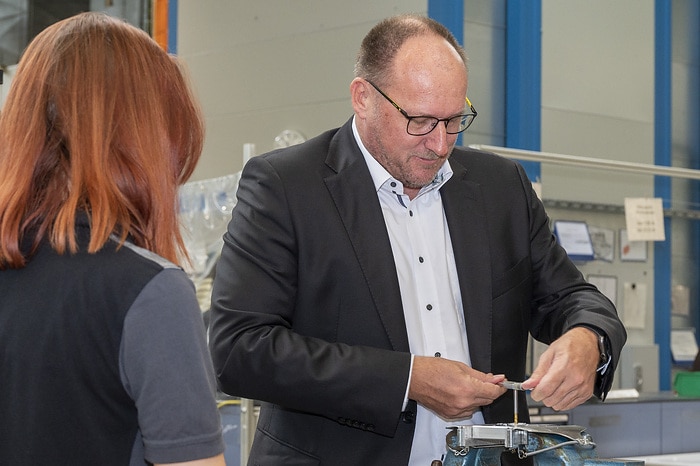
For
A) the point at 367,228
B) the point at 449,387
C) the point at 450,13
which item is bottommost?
the point at 449,387

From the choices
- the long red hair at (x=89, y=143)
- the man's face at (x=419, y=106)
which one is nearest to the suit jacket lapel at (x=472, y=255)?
the man's face at (x=419, y=106)

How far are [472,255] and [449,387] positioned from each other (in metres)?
0.39

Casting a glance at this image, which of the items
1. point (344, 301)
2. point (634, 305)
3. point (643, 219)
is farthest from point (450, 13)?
point (344, 301)

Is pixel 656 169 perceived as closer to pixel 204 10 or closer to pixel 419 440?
pixel 204 10

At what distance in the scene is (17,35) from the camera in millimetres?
4383

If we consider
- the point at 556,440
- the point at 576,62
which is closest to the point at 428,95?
the point at 556,440

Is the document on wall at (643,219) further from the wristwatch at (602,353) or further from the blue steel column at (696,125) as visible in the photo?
the wristwatch at (602,353)

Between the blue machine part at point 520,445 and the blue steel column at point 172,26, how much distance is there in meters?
3.91

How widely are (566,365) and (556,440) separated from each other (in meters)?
0.20

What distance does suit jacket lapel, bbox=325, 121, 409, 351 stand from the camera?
1.94 m

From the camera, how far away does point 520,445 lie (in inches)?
65.0

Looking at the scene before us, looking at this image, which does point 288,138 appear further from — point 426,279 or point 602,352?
point 602,352

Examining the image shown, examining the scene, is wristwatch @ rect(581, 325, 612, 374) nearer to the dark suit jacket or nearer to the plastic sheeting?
the dark suit jacket

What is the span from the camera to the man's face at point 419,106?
79.4 inches
